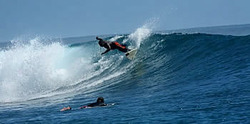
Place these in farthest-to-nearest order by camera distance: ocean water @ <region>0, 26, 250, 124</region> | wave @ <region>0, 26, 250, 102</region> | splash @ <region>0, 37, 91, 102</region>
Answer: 1. splash @ <region>0, 37, 91, 102</region>
2. wave @ <region>0, 26, 250, 102</region>
3. ocean water @ <region>0, 26, 250, 124</region>

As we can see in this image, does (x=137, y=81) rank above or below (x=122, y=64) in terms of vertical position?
below

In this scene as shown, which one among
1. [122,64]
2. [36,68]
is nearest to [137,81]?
[122,64]

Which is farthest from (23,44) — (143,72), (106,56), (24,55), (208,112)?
(208,112)

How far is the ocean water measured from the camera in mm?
11898

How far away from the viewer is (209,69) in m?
17.2

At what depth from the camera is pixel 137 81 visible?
18.7m

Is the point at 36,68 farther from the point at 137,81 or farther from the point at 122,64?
the point at 137,81

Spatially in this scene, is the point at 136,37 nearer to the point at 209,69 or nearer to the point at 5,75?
the point at 5,75

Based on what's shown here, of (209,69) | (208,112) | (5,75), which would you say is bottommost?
(208,112)

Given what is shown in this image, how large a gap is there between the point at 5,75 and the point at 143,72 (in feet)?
30.8

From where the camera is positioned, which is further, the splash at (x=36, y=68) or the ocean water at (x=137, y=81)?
the splash at (x=36, y=68)

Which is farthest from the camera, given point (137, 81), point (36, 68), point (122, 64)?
point (36, 68)

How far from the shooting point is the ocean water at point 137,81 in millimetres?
11898

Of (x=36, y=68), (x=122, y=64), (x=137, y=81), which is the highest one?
(x=36, y=68)
